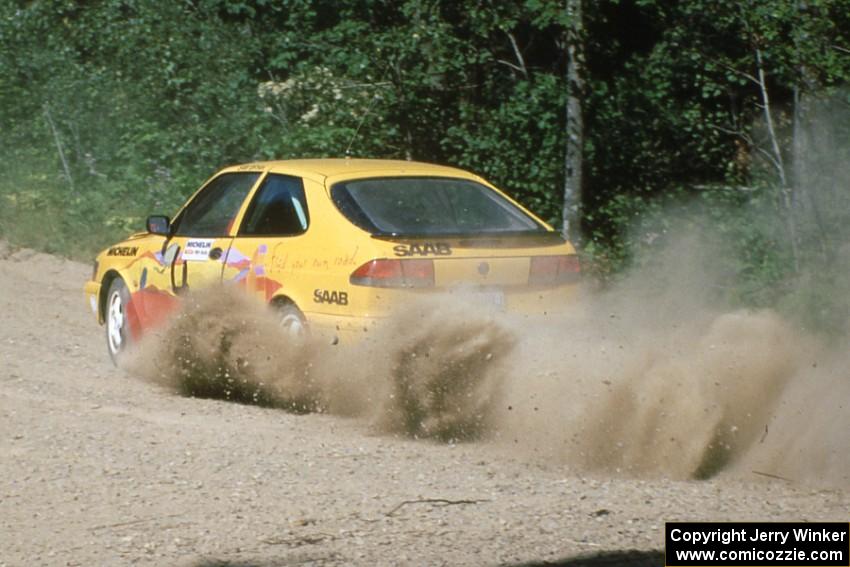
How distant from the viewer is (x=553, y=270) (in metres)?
9.05

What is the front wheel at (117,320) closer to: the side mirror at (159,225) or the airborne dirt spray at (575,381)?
the side mirror at (159,225)

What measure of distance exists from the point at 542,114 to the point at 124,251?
529cm

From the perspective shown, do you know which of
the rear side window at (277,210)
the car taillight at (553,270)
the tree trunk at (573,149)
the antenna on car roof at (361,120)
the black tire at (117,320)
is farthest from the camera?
the antenna on car roof at (361,120)

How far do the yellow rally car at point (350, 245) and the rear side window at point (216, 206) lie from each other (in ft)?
0.04

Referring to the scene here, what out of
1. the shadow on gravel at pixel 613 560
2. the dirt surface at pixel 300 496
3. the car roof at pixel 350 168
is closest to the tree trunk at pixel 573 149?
the car roof at pixel 350 168

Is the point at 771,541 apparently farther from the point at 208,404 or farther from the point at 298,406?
the point at 208,404

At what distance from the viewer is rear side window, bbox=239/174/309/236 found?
9.45 meters

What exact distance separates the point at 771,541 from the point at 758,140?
921 cm

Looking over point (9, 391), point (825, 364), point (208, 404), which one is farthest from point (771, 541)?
point (9, 391)

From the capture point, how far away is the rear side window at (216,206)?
10.2 meters

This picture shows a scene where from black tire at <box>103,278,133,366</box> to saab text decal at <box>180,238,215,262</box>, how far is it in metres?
0.84

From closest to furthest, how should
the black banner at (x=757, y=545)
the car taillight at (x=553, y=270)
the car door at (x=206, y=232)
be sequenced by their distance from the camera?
the black banner at (x=757, y=545)
the car taillight at (x=553, y=270)
the car door at (x=206, y=232)

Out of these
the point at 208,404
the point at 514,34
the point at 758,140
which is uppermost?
the point at 514,34

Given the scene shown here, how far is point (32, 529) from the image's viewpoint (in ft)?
20.7
